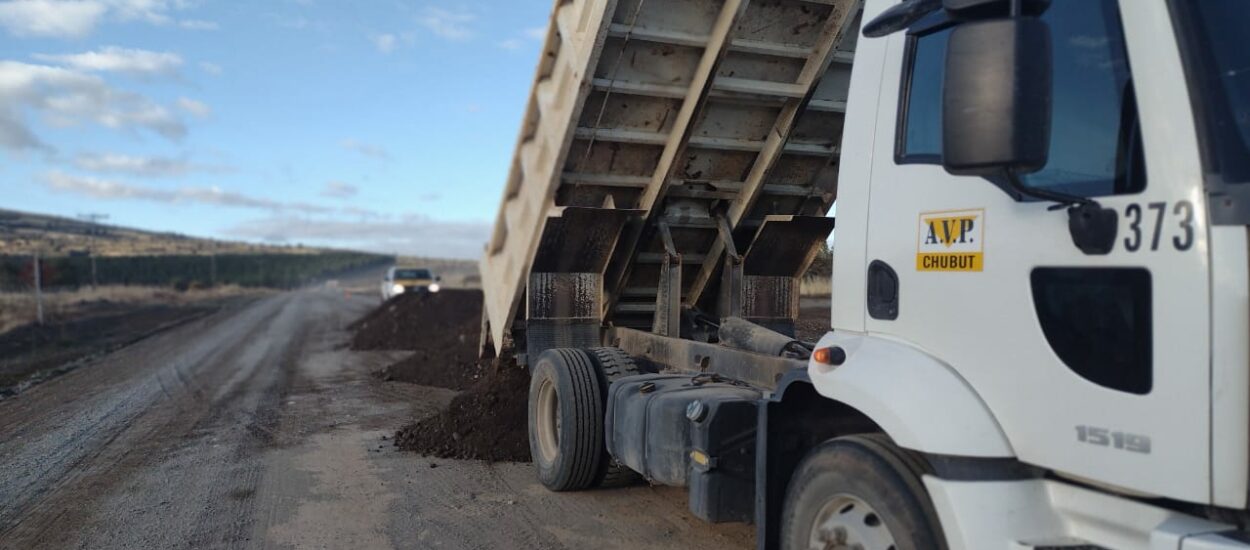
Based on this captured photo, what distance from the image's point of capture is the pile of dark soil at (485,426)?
24.5 feet

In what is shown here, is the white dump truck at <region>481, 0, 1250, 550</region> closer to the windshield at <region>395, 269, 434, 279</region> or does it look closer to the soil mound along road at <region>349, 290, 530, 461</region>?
the soil mound along road at <region>349, 290, 530, 461</region>

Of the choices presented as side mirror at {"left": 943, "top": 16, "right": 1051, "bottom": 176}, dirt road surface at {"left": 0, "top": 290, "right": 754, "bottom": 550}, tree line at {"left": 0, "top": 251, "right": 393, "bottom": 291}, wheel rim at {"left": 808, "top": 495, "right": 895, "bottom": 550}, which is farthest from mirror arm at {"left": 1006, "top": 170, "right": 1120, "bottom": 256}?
tree line at {"left": 0, "top": 251, "right": 393, "bottom": 291}

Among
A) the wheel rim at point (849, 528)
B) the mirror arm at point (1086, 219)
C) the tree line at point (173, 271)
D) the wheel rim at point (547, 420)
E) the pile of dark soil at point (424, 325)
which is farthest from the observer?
the tree line at point (173, 271)

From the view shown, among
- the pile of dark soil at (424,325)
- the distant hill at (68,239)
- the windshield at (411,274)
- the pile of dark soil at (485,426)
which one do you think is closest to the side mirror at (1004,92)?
the pile of dark soil at (485,426)

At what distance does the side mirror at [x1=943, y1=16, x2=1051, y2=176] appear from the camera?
2.30m

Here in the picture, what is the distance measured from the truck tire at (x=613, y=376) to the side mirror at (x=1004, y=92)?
163 inches

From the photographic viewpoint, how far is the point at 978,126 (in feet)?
7.74

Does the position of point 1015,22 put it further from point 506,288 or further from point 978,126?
point 506,288

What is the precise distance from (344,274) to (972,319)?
133483mm

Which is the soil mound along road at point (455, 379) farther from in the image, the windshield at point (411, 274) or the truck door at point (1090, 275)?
the windshield at point (411, 274)

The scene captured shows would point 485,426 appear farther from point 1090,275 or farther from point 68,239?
point 68,239

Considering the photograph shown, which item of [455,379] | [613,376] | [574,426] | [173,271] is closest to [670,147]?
[613,376]

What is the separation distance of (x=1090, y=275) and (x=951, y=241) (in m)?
0.52

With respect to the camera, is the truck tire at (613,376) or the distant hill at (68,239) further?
the distant hill at (68,239)
